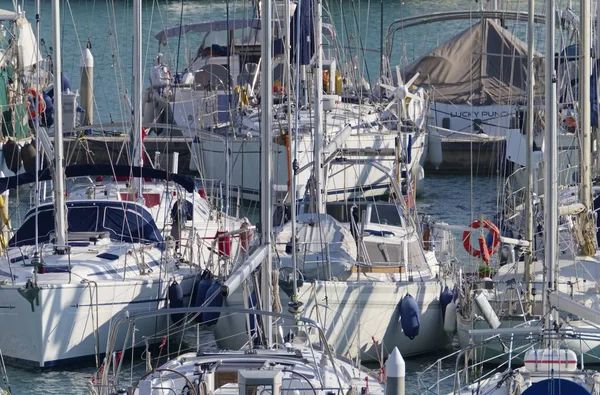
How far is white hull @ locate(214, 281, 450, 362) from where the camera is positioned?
1995 centimetres

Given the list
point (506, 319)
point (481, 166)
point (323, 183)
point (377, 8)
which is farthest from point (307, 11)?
point (377, 8)

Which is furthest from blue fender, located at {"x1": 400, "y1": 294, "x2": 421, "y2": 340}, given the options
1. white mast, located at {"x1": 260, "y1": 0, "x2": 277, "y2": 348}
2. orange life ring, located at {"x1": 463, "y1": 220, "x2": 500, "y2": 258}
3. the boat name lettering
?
the boat name lettering

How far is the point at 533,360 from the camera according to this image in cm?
1563

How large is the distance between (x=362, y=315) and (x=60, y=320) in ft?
12.9

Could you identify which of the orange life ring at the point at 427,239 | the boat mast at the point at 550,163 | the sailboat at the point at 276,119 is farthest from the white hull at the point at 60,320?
the sailboat at the point at 276,119

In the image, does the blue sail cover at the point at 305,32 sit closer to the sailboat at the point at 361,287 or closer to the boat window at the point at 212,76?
the sailboat at the point at 361,287

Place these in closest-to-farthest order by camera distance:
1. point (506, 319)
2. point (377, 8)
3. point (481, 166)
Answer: point (506, 319) → point (481, 166) → point (377, 8)

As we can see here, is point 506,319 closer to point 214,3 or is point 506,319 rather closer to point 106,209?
point 106,209

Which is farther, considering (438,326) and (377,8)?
(377,8)

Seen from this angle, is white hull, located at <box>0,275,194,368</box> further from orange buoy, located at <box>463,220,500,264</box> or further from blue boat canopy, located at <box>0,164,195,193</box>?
orange buoy, located at <box>463,220,500,264</box>

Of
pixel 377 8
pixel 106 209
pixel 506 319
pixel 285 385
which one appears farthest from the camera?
pixel 377 8

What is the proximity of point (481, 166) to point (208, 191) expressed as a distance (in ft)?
31.3

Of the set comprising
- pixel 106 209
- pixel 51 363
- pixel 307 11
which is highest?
pixel 307 11

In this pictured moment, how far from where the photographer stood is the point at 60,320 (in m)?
20.0
